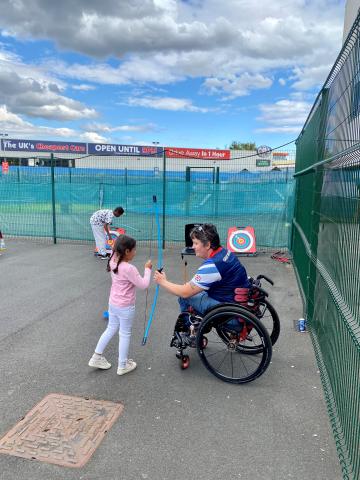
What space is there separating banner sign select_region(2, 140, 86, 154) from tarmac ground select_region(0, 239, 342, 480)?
4084 centimetres

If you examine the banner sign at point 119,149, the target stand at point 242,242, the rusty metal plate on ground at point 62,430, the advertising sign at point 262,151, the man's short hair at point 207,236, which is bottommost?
the rusty metal plate on ground at point 62,430

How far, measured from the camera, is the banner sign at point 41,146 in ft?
143

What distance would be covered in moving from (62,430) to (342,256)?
2.44 metres

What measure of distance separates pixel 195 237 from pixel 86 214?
835 cm

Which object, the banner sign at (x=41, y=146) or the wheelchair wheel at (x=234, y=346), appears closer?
the wheelchair wheel at (x=234, y=346)

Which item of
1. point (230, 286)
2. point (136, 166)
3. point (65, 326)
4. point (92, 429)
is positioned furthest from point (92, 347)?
point (136, 166)

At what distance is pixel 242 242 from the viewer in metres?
9.30

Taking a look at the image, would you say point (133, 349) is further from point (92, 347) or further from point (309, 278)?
point (309, 278)

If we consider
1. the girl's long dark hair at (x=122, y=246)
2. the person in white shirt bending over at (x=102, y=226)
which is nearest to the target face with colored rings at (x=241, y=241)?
the person in white shirt bending over at (x=102, y=226)

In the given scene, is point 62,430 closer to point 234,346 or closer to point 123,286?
point 123,286

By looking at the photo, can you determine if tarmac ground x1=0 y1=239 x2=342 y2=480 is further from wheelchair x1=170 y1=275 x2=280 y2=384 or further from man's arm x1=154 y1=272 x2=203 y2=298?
man's arm x1=154 y1=272 x2=203 y2=298

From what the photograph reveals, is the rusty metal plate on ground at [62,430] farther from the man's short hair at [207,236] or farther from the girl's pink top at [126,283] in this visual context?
the man's short hair at [207,236]

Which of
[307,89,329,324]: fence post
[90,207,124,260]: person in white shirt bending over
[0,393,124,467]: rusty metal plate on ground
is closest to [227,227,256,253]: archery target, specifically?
[90,207,124,260]: person in white shirt bending over

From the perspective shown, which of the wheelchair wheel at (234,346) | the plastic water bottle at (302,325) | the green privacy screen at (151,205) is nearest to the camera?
the wheelchair wheel at (234,346)
